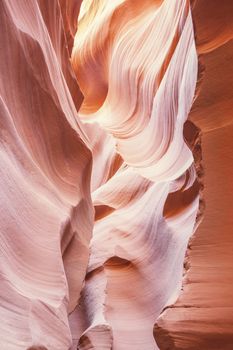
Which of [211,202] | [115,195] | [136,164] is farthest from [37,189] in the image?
[136,164]

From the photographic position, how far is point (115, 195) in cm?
295

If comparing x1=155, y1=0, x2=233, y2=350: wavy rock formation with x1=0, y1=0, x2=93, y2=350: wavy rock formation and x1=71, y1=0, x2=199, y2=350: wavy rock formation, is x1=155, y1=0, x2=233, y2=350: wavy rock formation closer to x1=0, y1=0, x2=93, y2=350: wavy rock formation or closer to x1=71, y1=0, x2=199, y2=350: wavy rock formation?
x1=71, y1=0, x2=199, y2=350: wavy rock formation

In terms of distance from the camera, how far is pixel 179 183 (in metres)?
2.42

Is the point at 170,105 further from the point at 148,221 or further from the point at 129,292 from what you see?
the point at 129,292

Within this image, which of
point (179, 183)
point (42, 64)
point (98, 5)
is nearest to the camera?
point (42, 64)

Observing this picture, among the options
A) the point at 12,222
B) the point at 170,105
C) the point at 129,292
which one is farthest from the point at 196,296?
the point at 170,105

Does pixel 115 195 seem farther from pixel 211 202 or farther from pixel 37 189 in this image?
pixel 211 202

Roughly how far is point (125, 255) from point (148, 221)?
0.20 m

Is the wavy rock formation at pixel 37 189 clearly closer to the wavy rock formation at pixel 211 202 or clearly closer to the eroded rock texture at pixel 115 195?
the eroded rock texture at pixel 115 195

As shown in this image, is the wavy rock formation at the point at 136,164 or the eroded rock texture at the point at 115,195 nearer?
the eroded rock texture at the point at 115,195

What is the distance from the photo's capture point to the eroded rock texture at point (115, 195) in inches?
57.7

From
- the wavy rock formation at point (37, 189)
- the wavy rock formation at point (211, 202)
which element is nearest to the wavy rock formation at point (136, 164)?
the wavy rock formation at point (211, 202)

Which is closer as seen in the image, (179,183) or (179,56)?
(179,183)

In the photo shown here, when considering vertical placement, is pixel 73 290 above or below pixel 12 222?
below
